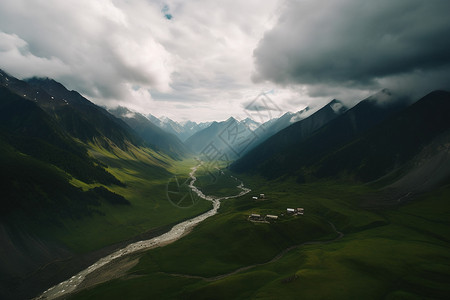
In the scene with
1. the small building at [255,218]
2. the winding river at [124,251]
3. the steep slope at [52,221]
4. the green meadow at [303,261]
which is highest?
the steep slope at [52,221]

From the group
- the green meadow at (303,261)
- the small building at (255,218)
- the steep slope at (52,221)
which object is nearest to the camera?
the green meadow at (303,261)

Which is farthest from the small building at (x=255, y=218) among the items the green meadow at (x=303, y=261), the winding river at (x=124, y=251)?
the winding river at (x=124, y=251)

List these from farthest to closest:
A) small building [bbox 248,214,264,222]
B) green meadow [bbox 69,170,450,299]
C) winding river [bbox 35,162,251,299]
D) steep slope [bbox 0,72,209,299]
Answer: small building [bbox 248,214,264,222]
steep slope [bbox 0,72,209,299]
winding river [bbox 35,162,251,299]
green meadow [bbox 69,170,450,299]

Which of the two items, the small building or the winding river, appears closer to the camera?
the winding river

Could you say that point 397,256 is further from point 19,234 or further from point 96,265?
point 19,234

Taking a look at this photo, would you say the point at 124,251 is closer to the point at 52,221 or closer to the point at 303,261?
the point at 52,221

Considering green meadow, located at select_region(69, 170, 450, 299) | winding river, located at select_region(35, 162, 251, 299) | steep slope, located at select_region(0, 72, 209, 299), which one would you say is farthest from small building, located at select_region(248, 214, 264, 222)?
steep slope, located at select_region(0, 72, 209, 299)

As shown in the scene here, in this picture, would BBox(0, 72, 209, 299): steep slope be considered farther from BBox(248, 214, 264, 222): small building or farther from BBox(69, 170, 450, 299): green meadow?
BBox(248, 214, 264, 222): small building

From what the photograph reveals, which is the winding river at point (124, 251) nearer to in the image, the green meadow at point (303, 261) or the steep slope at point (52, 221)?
the steep slope at point (52, 221)

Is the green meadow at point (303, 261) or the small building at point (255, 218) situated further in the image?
the small building at point (255, 218)
